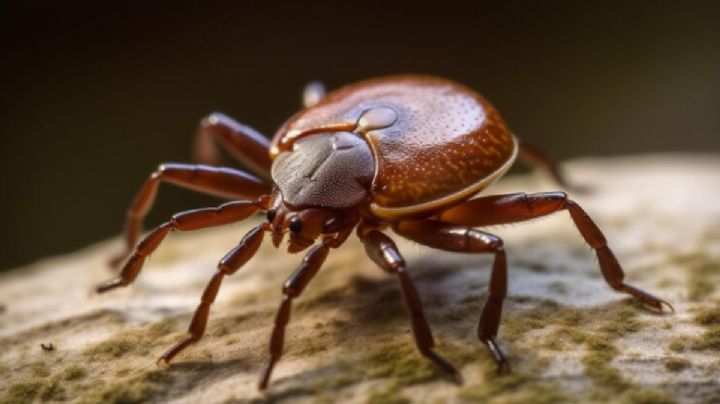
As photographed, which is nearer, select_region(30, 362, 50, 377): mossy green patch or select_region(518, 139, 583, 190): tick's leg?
select_region(30, 362, 50, 377): mossy green patch

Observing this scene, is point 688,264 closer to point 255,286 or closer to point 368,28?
point 255,286

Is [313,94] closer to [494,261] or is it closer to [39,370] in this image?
[494,261]

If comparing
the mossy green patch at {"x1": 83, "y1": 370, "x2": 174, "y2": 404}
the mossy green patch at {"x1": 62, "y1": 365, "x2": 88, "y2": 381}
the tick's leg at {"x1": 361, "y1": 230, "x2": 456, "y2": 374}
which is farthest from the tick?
the mossy green patch at {"x1": 62, "y1": 365, "x2": 88, "y2": 381}

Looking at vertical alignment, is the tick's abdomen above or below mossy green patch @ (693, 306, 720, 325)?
above

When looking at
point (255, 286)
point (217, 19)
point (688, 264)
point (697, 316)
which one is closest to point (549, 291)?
point (697, 316)

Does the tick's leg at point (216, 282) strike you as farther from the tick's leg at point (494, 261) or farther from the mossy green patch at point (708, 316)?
the mossy green patch at point (708, 316)

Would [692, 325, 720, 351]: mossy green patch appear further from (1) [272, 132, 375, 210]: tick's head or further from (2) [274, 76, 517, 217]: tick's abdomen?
(1) [272, 132, 375, 210]: tick's head

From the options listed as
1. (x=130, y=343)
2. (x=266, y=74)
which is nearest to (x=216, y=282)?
(x=130, y=343)
